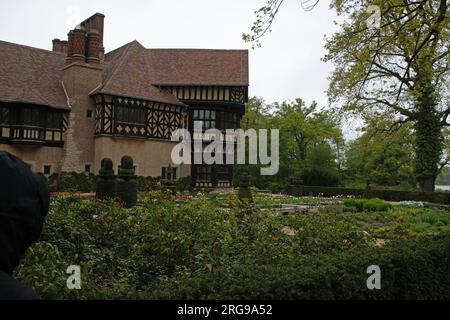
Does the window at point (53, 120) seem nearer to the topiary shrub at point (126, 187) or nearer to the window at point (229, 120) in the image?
the topiary shrub at point (126, 187)

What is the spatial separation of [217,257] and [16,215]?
3.94 meters

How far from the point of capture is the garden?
3.32 meters

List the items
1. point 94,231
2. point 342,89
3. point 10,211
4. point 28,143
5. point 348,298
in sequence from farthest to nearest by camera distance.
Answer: point 342,89, point 28,143, point 94,231, point 348,298, point 10,211

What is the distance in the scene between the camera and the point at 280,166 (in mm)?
39406

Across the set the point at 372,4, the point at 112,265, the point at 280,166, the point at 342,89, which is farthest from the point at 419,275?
the point at 280,166

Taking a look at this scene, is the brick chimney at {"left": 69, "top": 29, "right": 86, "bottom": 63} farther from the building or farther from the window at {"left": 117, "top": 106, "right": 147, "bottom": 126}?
the window at {"left": 117, "top": 106, "right": 147, "bottom": 126}

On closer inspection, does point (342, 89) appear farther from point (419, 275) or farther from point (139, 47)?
point (419, 275)

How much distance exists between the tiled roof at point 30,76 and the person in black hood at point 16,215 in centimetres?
2348

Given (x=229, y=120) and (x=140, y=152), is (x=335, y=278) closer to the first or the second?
(x=140, y=152)

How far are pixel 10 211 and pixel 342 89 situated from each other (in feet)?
79.9

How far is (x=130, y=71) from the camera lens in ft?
91.9

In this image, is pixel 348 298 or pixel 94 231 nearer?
pixel 348 298

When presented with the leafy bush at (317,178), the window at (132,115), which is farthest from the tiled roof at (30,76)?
the leafy bush at (317,178)

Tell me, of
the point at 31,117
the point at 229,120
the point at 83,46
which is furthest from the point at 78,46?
the point at 229,120
